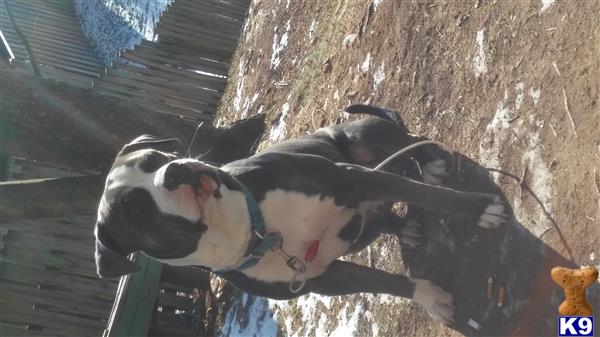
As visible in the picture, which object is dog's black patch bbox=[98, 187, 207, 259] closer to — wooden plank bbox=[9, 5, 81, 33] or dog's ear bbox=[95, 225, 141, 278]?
dog's ear bbox=[95, 225, 141, 278]

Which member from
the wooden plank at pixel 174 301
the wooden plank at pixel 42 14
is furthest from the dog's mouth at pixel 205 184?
the wooden plank at pixel 42 14

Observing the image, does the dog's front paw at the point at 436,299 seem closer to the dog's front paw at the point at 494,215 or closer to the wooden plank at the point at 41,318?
the dog's front paw at the point at 494,215

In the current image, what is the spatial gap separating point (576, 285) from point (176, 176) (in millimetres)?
1661

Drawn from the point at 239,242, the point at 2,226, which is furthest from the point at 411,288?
the point at 2,226

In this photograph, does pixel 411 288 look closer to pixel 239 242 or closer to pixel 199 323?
pixel 239 242

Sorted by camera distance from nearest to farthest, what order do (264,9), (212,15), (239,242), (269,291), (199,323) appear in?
1. (239,242)
2. (269,291)
3. (199,323)
4. (264,9)
5. (212,15)

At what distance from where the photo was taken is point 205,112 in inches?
323

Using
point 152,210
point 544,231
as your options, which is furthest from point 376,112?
point 152,210

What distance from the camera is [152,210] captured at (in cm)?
269

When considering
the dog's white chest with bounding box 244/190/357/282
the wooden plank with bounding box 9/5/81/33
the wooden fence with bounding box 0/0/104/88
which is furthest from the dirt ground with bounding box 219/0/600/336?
the wooden plank with bounding box 9/5/81/33

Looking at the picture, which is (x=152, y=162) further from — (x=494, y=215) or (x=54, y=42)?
(x=54, y=42)

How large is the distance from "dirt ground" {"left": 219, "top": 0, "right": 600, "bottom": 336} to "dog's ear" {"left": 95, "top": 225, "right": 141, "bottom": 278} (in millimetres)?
1637

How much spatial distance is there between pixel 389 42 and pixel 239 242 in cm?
240

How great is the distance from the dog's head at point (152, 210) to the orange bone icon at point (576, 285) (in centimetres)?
147
